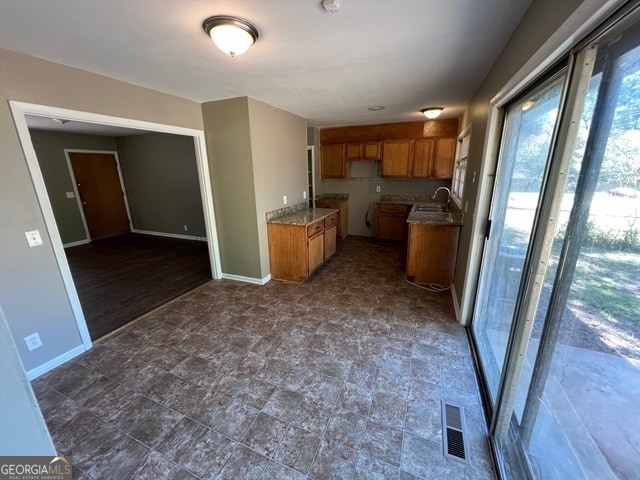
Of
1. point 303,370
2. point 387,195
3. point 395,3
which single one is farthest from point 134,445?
point 387,195

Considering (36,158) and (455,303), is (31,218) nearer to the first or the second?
(36,158)

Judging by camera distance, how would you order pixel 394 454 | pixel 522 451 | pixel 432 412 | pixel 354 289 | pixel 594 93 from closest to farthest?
1. pixel 594 93
2. pixel 522 451
3. pixel 394 454
4. pixel 432 412
5. pixel 354 289

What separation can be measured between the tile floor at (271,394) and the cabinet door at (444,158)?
2.85m

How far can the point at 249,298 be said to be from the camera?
3232 mm

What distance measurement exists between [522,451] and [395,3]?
2.43 meters

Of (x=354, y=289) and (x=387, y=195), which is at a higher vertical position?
(x=387, y=195)

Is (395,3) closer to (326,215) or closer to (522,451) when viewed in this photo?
(522,451)

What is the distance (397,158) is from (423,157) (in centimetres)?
48

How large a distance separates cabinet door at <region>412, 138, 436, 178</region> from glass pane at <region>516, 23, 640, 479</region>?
4.14 m

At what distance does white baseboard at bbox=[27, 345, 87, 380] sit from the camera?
2.03m

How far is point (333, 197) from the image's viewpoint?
5832mm

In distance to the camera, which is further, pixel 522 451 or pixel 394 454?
pixel 394 454

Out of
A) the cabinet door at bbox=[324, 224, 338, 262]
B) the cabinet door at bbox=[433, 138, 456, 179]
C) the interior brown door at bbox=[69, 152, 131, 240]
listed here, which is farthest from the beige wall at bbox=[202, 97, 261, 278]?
the interior brown door at bbox=[69, 152, 131, 240]

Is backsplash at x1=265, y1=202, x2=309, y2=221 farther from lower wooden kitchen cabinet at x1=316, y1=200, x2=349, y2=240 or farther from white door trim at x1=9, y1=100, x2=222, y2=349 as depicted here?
white door trim at x1=9, y1=100, x2=222, y2=349
